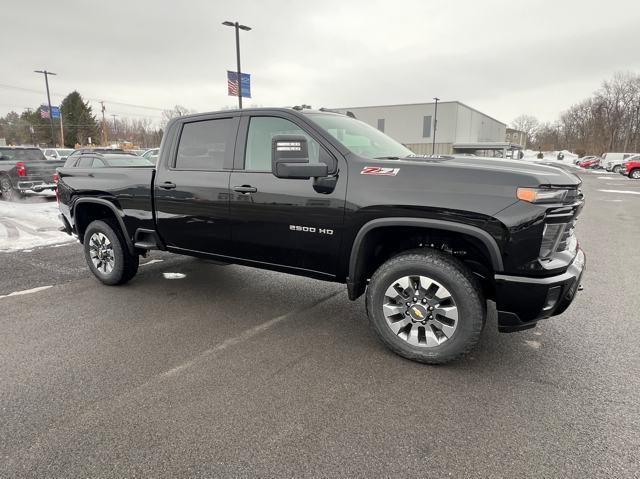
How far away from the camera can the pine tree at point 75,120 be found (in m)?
71.2

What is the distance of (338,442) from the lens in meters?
2.31

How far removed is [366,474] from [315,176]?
2.01 m

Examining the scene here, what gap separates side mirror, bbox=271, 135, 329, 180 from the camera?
10.2ft

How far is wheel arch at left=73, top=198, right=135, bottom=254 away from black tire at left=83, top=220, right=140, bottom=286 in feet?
0.25

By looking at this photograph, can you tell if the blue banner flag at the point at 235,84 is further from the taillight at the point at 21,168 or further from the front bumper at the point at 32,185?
the taillight at the point at 21,168

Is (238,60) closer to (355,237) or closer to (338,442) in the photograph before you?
(355,237)

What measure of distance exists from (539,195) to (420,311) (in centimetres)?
115

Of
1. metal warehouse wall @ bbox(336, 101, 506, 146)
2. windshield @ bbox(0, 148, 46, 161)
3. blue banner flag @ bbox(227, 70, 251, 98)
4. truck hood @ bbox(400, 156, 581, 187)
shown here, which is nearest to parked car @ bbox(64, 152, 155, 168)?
windshield @ bbox(0, 148, 46, 161)

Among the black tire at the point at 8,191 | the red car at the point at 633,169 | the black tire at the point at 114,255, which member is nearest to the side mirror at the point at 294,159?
the black tire at the point at 114,255

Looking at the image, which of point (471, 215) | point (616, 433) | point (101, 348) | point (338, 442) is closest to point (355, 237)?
point (471, 215)

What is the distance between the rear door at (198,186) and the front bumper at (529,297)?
245cm

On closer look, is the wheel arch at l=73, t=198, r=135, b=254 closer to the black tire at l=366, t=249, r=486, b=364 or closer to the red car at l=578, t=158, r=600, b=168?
the black tire at l=366, t=249, r=486, b=364

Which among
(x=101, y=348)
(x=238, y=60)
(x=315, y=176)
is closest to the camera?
(x=315, y=176)

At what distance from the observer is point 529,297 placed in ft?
9.08
